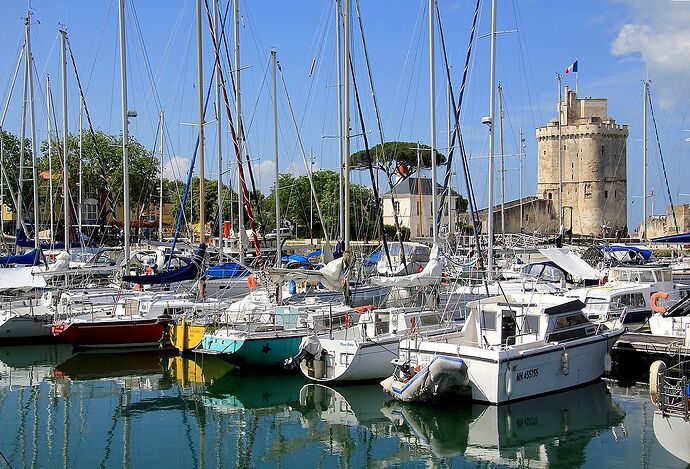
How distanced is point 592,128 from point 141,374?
254ft

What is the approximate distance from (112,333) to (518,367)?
42.6ft

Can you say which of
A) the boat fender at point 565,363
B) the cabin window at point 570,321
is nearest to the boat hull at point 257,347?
the cabin window at point 570,321

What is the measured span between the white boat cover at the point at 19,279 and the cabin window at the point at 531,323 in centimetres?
1729

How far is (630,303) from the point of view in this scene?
25484 millimetres

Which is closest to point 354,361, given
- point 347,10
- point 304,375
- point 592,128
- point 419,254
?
point 304,375

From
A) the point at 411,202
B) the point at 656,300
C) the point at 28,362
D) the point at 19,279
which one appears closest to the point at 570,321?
the point at 656,300

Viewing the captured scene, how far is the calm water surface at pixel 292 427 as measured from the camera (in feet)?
51.1

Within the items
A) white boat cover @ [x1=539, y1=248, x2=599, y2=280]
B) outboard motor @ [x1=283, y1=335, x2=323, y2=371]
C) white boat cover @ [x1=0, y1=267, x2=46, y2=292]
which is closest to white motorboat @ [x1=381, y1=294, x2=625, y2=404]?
outboard motor @ [x1=283, y1=335, x2=323, y2=371]

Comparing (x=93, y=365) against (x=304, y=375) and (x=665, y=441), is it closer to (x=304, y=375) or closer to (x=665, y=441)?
(x=304, y=375)

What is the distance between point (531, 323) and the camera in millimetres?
19484

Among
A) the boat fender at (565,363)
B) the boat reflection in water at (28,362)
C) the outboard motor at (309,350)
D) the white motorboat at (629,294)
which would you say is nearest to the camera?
the boat fender at (565,363)

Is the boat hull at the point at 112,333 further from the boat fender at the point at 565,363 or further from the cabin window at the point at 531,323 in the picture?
the boat fender at the point at 565,363

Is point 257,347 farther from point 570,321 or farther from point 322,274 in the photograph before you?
point 570,321

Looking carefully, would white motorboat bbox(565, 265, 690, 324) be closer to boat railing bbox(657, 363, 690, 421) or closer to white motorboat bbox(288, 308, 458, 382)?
white motorboat bbox(288, 308, 458, 382)
